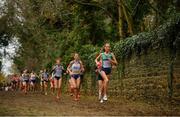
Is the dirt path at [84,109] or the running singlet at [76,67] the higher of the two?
the running singlet at [76,67]

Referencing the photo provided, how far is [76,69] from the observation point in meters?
20.1

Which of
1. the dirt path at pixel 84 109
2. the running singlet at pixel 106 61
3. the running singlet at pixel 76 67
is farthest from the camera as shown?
the running singlet at pixel 76 67

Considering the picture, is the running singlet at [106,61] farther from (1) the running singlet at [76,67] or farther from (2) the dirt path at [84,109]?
(1) the running singlet at [76,67]

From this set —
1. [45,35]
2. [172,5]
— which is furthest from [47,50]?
[172,5]

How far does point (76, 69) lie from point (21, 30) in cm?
2945

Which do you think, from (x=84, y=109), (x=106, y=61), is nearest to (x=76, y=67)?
(x=106, y=61)

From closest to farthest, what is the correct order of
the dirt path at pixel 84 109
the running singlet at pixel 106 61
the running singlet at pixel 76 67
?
the dirt path at pixel 84 109 → the running singlet at pixel 106 61 → the running singlet at pixel 76 67

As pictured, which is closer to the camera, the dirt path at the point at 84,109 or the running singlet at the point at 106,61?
the dirt path at the point at 84,109

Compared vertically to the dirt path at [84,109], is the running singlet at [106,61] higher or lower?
higher

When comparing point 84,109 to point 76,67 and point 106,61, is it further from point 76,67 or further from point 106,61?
point 76,67

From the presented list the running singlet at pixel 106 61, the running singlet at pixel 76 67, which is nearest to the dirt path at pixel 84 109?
the running singlet at pixel 106 61

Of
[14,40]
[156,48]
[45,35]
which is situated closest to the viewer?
[156,48]

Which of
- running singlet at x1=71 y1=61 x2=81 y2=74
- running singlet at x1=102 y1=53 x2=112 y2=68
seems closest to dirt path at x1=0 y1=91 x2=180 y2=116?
running singlet at x1=102 y1=53 x2=112 y2=68

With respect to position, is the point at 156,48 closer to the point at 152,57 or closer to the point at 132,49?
the point at 152,57
